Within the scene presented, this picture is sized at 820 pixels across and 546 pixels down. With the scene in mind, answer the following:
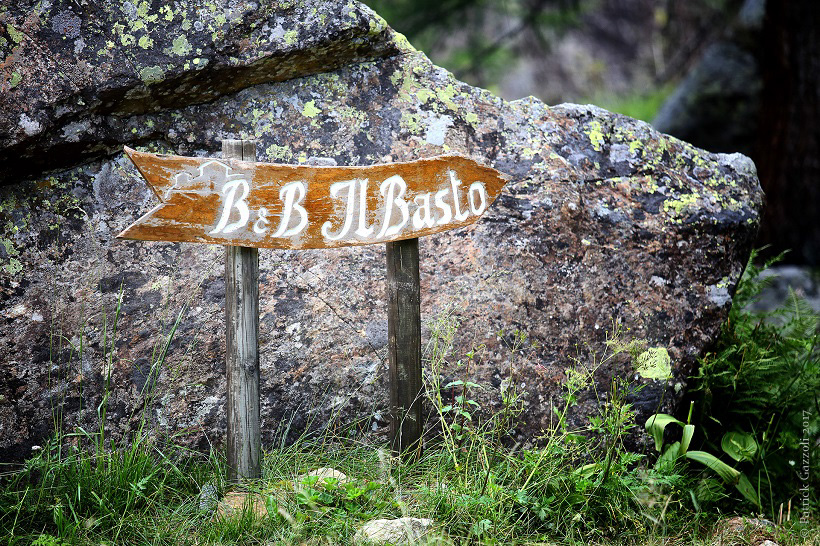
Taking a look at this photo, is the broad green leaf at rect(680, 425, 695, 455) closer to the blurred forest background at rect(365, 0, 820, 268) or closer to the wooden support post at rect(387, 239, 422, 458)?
the wooden support post at rect(387, 239, 422, 458)

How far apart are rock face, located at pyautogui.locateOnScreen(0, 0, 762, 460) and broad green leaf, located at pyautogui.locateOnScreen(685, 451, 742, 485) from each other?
297mm

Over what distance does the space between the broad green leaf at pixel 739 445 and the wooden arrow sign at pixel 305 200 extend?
1478 millimetres

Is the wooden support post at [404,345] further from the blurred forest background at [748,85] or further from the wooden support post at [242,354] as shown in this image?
the blurred forest background at [748,85]

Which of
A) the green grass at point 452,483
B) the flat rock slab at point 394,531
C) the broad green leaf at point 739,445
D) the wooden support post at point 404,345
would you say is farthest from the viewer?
the broad green leaf at point 739,445

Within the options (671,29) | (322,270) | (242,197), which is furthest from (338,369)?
(671,29)

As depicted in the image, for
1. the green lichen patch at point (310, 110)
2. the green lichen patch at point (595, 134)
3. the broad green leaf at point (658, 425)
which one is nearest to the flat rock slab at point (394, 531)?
the broad green leaf at point (658, 425)

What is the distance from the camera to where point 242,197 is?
244 centimetres

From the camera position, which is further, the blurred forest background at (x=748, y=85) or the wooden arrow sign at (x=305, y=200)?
the blurred forest background at (x=748, y=85)

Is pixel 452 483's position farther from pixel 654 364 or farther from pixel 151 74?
pixel 151 74

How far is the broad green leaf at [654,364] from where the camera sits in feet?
10.1

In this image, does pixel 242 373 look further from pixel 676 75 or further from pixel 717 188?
pixel 676 75

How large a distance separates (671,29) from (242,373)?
10.9m

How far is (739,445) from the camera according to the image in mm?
3070

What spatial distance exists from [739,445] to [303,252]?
2.01 metres
